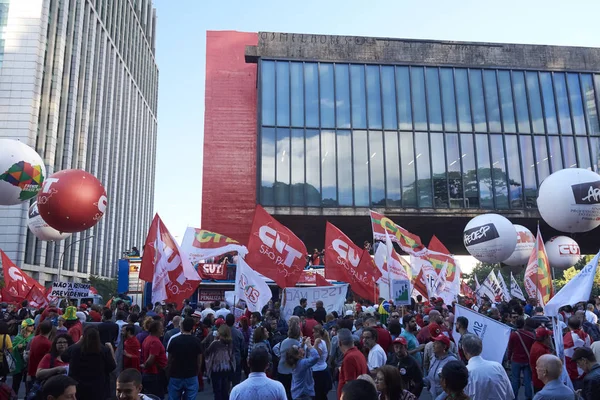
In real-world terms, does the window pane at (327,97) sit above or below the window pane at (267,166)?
above

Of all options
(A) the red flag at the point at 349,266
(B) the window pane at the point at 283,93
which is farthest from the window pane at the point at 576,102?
(A) the red flag at the point at 349,266

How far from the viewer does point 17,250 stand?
145 feet

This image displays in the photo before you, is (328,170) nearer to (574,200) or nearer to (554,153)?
(554,153)

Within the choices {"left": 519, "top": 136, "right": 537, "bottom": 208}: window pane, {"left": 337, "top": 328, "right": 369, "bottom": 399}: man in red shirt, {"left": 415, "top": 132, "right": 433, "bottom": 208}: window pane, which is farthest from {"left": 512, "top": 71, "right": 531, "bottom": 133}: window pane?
{"left": 337, "top": 328, "right": 369, "bottom": 399}: man in red shirt

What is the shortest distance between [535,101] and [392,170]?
10.8 meters

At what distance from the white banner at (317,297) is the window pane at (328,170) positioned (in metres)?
16.8

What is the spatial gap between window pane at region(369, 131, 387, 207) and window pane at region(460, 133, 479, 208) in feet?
17.1

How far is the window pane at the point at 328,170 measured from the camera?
99.2 ft

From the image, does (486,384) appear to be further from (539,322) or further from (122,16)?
(122,16)

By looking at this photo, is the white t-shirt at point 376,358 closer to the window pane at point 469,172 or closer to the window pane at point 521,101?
the window pane at point 469,172

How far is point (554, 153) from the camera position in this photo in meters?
32.3

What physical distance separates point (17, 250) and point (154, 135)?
75392 mm

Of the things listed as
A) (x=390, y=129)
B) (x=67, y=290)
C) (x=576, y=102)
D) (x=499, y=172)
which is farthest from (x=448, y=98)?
(x=67, y=290)

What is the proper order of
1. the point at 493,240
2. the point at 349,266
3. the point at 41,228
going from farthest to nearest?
the point at 493,240, the point at 41,228, the point at 349,266
